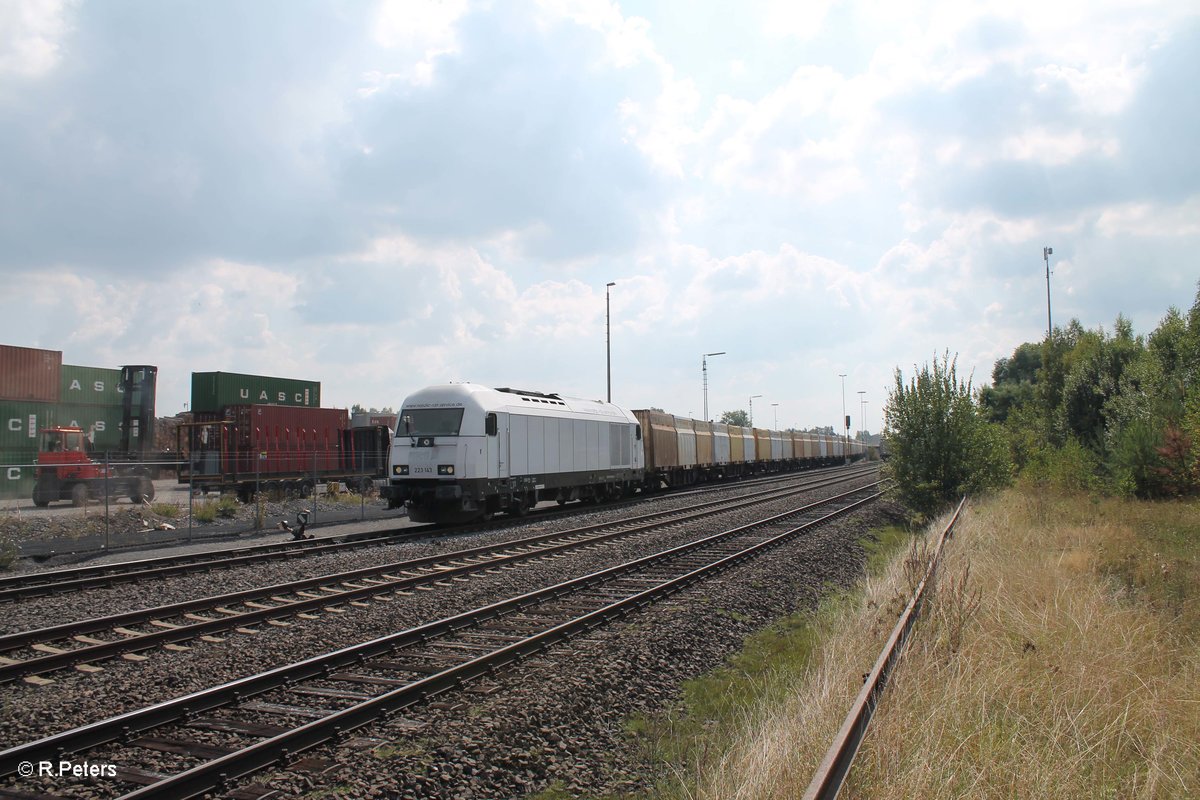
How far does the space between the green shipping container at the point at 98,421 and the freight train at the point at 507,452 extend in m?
24.2

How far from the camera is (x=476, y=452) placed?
63.7ft

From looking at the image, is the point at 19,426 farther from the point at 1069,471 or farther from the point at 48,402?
the point at 1069,471

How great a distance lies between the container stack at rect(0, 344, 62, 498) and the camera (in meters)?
32.1

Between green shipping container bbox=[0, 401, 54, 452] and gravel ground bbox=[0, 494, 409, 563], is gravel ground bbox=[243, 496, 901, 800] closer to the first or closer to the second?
gravel ground bbox=[0, 494, 409, 563]

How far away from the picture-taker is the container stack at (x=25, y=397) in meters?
32.1

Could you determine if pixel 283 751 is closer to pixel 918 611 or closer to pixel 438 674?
pixel 438 674

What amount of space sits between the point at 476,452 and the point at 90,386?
1148 inches

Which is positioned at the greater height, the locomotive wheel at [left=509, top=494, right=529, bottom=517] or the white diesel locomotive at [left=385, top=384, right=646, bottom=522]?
the white diesel locomotive at [left=385, top=384, right=646, bottom=522]

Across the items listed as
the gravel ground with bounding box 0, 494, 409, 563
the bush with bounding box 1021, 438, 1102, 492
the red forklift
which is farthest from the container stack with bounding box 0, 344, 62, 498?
the bush with bounding box 1021, 438, 1102, 492

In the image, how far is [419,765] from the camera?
5.08 m

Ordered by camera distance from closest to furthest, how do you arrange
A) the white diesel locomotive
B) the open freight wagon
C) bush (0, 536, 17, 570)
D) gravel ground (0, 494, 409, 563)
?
bush (0, 536, 17, 570) < gravel ground (0, 494, 409, 563) < the white diesel locomotive < the open freight wagon

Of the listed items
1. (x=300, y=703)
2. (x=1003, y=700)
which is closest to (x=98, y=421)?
(x=300, y=703)

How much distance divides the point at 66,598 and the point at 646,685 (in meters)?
8.17

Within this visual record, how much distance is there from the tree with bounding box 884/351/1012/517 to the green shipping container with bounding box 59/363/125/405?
35963 millimetres
